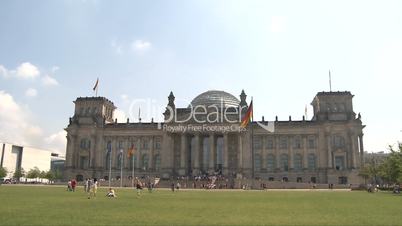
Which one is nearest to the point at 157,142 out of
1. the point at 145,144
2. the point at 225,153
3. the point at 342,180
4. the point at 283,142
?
the point at 145,144

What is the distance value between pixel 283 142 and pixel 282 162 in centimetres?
556

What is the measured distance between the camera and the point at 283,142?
110m

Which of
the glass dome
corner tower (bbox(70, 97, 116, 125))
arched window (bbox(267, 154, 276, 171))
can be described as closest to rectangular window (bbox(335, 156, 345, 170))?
arched window (bbox(267, 154, 276, 171))

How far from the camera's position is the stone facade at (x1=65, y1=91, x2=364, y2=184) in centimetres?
10556

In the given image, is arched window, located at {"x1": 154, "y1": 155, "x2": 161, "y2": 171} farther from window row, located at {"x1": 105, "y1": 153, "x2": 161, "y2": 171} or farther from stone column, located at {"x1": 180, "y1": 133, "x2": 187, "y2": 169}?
stone column, located at {"x1": 180, "y1": 133, "x2": 187, "y2": 169}

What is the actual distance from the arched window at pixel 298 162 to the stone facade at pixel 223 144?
268mm

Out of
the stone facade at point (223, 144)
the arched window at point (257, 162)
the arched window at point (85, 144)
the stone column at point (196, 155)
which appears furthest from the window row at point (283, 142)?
the arched window at point (85, 144)

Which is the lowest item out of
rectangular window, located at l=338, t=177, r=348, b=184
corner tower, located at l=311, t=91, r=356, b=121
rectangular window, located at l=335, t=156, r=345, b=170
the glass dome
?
rectangular window, located at l=338, t=177, r=348, b=184

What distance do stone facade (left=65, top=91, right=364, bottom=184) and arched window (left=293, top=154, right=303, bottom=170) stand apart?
0.27m

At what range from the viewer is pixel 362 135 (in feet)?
343

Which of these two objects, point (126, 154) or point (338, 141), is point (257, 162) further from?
point (126, 154)

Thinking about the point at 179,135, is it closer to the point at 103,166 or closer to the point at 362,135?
the point at 103,166

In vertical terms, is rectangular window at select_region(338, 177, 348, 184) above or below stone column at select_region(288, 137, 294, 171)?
below

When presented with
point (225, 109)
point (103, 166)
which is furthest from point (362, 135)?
point (103, 166)
